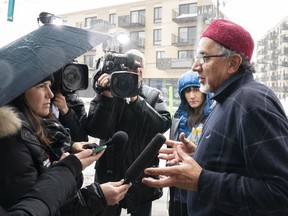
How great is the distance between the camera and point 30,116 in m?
1.39

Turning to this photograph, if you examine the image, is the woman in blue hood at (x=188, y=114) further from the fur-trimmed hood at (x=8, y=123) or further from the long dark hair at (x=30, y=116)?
the fur-trimmed hood at (x=8, y=123)

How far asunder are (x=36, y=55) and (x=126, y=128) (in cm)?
142

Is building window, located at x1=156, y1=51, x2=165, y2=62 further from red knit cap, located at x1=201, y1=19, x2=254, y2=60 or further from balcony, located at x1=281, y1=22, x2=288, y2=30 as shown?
red knit cap, located at x1=201, y1=19, x2=254, y2=60

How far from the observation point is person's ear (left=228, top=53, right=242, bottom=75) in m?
1.49

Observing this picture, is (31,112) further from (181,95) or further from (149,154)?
(181,95)

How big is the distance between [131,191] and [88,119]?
644 mm

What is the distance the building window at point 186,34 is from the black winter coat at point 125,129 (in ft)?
52.8

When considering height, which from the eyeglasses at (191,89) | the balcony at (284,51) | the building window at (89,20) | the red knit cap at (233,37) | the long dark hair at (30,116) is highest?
the building window at (89,20)

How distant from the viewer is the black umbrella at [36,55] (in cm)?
93

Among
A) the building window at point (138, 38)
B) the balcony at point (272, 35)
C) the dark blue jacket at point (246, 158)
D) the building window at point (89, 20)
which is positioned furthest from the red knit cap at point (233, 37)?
the building window at point (138, 38)

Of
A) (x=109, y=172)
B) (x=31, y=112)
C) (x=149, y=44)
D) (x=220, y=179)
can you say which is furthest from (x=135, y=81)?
(x=149, y=44)

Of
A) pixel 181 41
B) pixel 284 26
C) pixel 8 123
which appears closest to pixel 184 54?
pixel 181 41

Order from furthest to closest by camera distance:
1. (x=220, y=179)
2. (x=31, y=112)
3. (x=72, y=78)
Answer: (x=72, y=78)
(x=31, y=112)
(x=220, y=179)

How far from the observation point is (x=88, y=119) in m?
2.32
